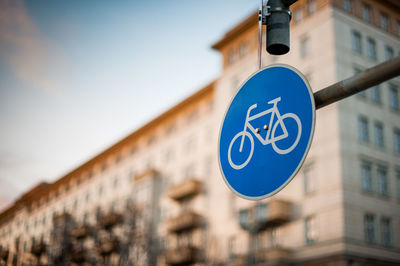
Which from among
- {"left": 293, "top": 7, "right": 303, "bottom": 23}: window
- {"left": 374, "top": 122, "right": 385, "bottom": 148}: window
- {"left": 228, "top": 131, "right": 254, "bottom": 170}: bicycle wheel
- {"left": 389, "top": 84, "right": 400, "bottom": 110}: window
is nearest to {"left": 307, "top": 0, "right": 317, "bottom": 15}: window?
{"left": 293, "top": 7, "right": 303, "bottom": 23}: window

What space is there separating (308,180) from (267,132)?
29515 millimetres

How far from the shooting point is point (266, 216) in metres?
33.0

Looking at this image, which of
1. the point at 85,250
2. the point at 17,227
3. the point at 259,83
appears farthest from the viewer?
the point at 17,227

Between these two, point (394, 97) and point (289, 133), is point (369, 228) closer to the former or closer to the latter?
point (394, 97)

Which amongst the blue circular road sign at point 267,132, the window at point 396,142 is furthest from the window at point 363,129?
the blue circular road sign at point 267,132

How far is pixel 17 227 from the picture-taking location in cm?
8269

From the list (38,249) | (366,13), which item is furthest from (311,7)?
(38,249)

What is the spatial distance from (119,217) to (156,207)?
474 centimetres

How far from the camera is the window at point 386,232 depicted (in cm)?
3136

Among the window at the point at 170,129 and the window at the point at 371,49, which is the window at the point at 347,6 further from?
the window at the point at 170,129

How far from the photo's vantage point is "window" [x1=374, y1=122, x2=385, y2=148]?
3341 cm

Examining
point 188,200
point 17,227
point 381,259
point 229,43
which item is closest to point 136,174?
point 188,200

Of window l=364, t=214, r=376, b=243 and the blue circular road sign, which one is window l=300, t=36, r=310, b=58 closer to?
window l=364, t=214, r=376, b=243

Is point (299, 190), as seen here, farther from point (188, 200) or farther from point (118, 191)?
point (118, 191)
